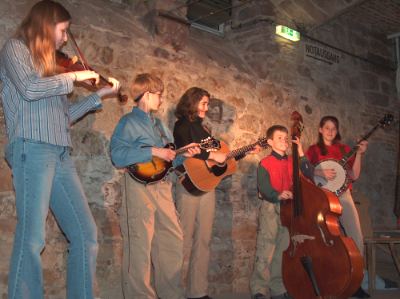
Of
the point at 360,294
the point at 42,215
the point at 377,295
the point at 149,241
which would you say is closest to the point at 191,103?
the point at 149,241

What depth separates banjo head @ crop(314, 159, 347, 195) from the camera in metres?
4.52

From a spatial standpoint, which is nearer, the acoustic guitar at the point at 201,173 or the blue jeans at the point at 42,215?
the blue jeans at the point at 42,215

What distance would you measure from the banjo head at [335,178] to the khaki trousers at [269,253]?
51cm

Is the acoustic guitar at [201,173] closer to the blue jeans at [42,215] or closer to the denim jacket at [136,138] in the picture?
the denim jacket at [136,138]

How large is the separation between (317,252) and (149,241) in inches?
50.7

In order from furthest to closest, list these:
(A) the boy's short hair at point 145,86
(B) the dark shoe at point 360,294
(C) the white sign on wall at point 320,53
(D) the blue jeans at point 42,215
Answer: (C) the white sign on wall at point 320,53 → (B) the dark shoe at point 360,294 → (A) the boy's short hair at point 145,86 → (D) the blue jeans at point 42,215

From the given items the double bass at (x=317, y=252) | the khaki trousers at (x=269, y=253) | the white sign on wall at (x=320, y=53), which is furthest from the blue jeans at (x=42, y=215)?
the white sign on wall at (x=320, y=53)

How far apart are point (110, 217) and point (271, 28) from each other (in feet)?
10.6

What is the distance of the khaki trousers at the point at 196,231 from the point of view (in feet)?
13.6

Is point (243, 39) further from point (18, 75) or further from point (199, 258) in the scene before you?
point (18, 75)

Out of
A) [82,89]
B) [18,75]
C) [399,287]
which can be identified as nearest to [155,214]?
[82,89]

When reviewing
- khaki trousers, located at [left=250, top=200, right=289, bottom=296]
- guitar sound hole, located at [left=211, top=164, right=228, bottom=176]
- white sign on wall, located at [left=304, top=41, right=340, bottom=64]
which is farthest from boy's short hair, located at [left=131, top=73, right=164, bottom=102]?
white sign on wall, located at [left=304, top=41, right=340, bottom=64]

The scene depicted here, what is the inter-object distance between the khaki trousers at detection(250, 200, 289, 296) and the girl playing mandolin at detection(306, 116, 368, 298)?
2.02 ft

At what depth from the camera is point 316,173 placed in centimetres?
464
